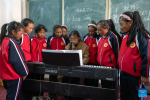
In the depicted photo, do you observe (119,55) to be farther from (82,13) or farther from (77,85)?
(82,13)

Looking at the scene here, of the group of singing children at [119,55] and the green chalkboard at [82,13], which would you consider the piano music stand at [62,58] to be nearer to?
the group of singing children at [119,55]

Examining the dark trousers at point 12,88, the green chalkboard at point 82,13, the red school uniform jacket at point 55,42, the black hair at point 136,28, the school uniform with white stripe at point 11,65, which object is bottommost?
the dark trousers at point 12,88

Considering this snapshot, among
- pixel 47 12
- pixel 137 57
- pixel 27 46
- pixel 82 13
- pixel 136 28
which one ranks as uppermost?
pixel 47 12

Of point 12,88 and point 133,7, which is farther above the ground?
point 133,7

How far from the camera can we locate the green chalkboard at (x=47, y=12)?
381cm

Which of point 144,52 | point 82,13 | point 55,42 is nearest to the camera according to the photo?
point 144,52

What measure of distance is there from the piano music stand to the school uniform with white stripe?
12.7 inches

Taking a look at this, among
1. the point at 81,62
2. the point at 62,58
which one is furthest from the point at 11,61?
the point at 81,62

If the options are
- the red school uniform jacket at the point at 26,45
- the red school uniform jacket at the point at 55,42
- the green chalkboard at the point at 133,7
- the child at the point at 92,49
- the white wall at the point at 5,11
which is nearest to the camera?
the red school uniform jacket at the point at 26,45

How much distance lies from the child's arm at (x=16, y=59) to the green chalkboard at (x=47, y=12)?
231 cm

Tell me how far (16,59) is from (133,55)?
1.37m

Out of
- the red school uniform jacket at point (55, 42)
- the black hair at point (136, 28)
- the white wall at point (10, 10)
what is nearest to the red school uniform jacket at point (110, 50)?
the black hair at point (136, 28)

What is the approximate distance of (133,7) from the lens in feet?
10.4

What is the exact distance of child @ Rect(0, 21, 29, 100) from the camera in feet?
5.28
